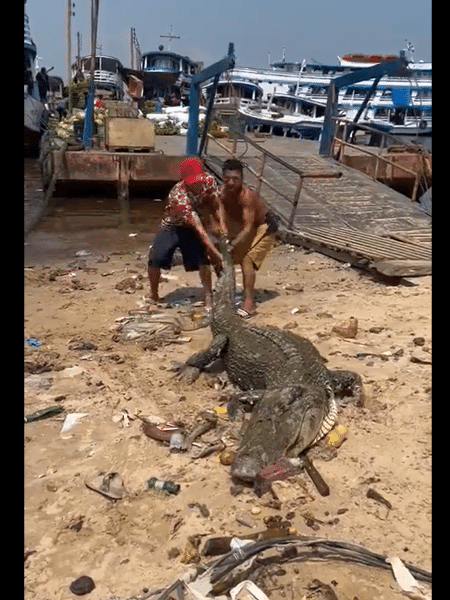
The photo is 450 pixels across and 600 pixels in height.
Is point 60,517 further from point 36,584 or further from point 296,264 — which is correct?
point 296,264

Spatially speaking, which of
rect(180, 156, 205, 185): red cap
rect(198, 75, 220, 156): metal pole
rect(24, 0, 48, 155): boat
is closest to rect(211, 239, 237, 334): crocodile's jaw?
rect(180, 156, 205, 185): red cap

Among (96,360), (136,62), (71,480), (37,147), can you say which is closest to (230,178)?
(96,360)

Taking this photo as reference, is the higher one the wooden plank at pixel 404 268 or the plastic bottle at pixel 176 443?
the wooden plank at pixel 404 268

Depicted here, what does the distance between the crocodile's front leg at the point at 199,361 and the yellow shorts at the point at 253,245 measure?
167 cm

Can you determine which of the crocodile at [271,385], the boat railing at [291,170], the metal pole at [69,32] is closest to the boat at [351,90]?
the metal pole at [69,32]

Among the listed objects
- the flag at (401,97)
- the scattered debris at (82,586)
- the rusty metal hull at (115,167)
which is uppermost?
→ the flag at (401,97)

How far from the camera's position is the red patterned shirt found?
6.32 m

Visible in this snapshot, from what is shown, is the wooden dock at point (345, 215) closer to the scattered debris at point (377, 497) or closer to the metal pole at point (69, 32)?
the scattered debris at point (377, 497)

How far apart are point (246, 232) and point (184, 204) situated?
30.9 inches

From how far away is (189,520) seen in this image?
10.3ft

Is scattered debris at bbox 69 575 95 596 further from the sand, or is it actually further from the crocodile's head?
the crocodile's head

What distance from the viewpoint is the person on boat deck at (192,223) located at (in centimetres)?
633

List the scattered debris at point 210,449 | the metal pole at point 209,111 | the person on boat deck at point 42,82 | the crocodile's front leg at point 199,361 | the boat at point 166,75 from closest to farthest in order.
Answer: the scattered debris at point 210,449 < the crocodile's front leg at point 199,361 < the metal pole at point 209,111 < the person on boat deck at point 42,82 < the boat at point 166,75

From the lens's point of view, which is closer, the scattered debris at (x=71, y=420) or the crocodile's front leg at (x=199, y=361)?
the scattered debris at (x=71, y=420)
